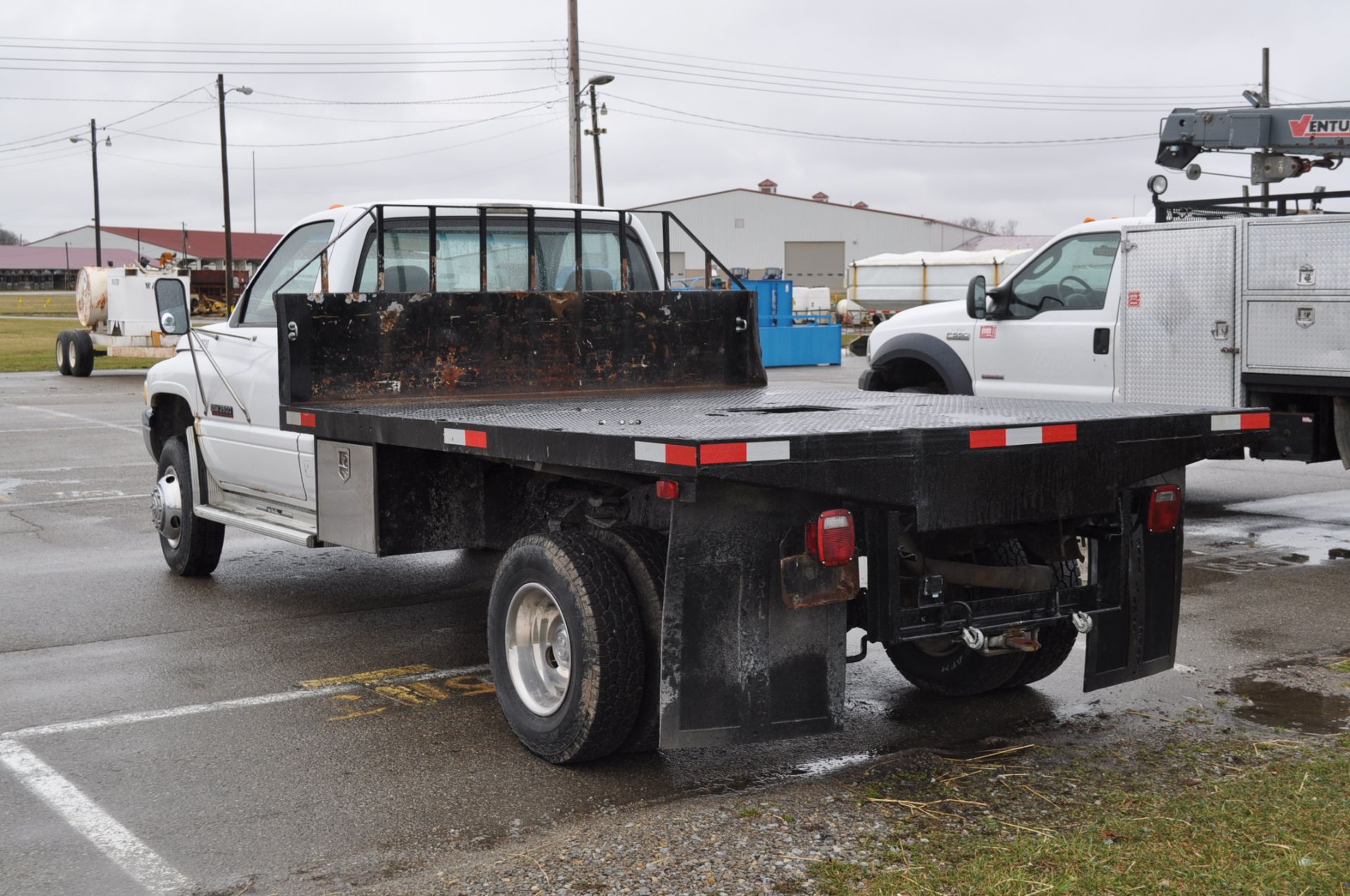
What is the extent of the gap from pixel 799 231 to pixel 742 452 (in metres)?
76.0

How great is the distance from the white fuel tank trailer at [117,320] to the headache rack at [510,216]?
70.7 feet

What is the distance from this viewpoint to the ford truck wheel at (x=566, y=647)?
4668mm

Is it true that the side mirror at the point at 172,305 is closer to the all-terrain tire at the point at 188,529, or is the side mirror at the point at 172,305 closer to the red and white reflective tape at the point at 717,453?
the all-terrain tire at the point at 188,529

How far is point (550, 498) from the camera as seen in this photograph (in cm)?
575

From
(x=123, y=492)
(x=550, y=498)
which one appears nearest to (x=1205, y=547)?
(x=550, y=498)

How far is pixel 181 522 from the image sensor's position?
846cm

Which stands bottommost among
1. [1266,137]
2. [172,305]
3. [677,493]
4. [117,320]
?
[677,493]

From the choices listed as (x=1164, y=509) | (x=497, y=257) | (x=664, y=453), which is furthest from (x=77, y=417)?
(x=1164, y=509)

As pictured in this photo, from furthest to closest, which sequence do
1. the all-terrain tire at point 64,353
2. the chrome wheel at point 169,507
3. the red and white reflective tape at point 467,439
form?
the all-terrain tire at point 64,353 → the chrome wheel at point 169,507 → the red and white reflective tape at point 467,439

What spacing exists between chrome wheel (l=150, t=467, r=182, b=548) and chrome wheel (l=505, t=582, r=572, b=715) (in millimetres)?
3970

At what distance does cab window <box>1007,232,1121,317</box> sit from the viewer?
1056 centimetres

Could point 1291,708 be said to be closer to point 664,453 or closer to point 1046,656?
point 1046,656

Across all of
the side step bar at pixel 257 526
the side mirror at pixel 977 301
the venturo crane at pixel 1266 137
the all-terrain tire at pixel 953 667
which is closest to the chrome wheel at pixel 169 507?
the side step bar at pixel 257 526

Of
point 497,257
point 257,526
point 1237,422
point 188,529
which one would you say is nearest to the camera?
point 1237,422
